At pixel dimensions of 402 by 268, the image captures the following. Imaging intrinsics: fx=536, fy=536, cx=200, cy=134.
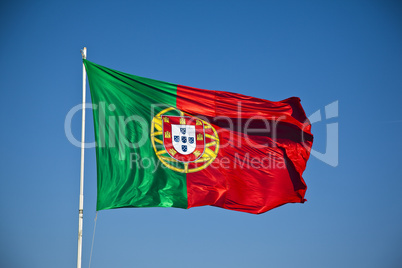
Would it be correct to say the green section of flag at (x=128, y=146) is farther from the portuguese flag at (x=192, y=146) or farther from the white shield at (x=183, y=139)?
the white shield at (x=183, y=139)

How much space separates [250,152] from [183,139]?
10.0ft

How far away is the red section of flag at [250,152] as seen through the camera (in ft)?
63.9

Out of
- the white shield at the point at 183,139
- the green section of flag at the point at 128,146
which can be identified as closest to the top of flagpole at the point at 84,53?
the green section of flag at the point at 128,146

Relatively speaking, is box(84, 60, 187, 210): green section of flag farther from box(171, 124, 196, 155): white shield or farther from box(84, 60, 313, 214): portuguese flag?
box(171, 124, 196, 155): white shield

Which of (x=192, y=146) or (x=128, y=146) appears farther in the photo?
(x=192, y=146)

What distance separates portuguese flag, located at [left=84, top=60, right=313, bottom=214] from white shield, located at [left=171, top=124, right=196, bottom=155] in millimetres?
38

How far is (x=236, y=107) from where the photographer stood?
2125 centimetres

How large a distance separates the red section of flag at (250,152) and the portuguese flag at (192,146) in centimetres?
4

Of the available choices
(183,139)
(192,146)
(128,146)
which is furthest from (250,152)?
(128,146)

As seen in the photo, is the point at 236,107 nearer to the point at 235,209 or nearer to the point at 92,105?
the point at 235,209

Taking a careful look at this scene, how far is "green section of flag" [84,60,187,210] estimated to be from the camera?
16578 millimetres

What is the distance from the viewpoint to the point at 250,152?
20.7 meters

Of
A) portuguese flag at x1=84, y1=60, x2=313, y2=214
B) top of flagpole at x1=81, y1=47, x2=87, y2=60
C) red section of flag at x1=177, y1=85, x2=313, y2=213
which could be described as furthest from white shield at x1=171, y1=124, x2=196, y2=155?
top of flagpole at x1=81, y1=47, x2=87, y2=60

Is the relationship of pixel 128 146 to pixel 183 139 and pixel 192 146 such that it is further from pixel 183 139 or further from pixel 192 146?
pixel 192 146
